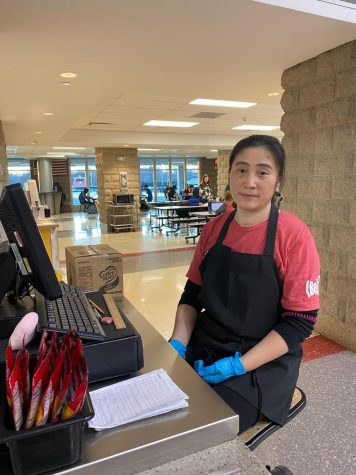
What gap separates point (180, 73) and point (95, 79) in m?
0.85

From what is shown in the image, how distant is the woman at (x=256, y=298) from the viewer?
3.82 feet

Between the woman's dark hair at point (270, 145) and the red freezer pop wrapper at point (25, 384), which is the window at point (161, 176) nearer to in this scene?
the woman's dark hair at point (270, 145)

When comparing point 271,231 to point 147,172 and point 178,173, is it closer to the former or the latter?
point 147,172

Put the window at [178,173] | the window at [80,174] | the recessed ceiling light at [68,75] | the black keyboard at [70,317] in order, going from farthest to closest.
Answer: the window at [178,173] < the window at [80,174] < the recessed ceiling light at [68,75] < the black keyboard at [70,317]

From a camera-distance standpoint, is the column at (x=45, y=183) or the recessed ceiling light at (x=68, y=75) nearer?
the recessed ceiling light at (x=68, y=75)

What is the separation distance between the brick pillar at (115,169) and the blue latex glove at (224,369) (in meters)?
9.84

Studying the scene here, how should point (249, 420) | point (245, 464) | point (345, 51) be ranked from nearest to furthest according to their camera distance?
point (245, 464) < point (249, 420) < point (345, 51)

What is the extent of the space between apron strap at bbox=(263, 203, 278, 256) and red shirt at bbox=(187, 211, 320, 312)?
0.01 metres

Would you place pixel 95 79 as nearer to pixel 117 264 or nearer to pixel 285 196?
pixel 285 196

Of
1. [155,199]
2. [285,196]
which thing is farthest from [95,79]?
[155,199]

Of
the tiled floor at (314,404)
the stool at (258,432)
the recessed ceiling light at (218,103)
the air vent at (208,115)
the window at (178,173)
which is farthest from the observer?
the window at (178,173)

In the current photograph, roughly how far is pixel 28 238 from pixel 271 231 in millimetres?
807

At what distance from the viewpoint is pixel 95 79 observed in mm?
3646

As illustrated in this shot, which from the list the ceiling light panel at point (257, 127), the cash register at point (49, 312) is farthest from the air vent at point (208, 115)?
the cash register at point (49, 312)
